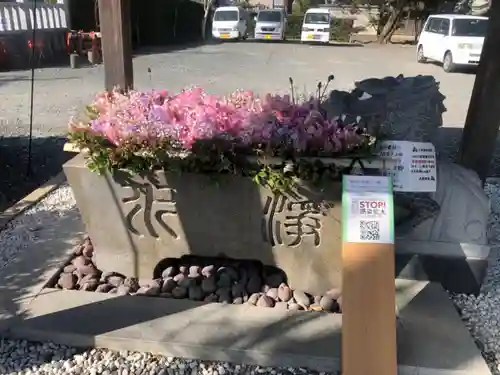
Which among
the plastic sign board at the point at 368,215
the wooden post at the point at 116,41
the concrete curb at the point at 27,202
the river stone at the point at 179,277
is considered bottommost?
the concrete curb at the point at 27,202

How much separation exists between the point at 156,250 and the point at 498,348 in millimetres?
1846

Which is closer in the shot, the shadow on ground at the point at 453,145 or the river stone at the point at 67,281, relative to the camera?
the river stone at the point at 67,281

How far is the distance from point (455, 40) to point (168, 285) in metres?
13.4

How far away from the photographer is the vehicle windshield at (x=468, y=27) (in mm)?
13852

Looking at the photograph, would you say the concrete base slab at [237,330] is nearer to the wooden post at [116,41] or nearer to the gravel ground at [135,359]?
the gravel ground at [135,359]

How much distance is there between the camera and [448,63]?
14.1 meters

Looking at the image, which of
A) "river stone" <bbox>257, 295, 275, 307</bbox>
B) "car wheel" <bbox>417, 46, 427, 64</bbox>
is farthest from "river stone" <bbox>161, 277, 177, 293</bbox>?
"car wheel" <bbox>417, 46, 427, 64</bbox>

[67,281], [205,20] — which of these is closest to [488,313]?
[67,281]

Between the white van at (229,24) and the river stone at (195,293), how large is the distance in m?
22.0

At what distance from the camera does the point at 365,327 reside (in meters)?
2.09

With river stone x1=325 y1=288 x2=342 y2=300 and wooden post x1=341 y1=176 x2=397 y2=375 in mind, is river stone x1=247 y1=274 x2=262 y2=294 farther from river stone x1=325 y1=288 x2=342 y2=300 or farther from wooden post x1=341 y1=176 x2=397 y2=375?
wooden post x1=341 y1=176 x2=397 y2=375

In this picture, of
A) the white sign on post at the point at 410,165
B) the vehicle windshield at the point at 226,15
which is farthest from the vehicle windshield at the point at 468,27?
the white sign on post at the point at 410,165

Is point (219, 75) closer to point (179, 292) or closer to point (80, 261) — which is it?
point (80, 261)

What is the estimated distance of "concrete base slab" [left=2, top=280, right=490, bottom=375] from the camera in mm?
2285
